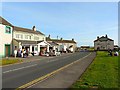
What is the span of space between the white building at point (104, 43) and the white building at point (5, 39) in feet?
352

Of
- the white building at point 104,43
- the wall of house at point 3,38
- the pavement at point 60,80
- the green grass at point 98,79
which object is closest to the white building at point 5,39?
the wall of house at point 3,38

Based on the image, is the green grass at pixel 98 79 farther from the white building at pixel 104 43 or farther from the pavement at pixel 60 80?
the white building at pixel 104 43

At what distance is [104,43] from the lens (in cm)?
15138

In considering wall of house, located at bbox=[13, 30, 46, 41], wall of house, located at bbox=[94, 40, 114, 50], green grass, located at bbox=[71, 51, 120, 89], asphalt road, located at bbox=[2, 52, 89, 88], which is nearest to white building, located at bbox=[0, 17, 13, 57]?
wall of house, located at bbox=[13, 30, 46, 41]

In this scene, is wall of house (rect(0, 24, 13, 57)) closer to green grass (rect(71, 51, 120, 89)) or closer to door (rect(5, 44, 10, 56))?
door (rect(5, 44, 10, 56))

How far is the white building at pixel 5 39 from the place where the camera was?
43594 millimetres

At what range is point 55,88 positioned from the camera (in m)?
10.6

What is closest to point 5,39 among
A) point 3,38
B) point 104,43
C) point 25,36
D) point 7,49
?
point 3,38

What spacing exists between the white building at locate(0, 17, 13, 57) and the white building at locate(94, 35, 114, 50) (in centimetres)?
10733

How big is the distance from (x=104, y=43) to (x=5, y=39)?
11265 centimetres

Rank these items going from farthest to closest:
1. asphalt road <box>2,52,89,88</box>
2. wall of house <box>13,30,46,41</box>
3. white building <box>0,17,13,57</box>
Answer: wall of house <box>13,30,46,41</box> → white building <box>0,17,13,57</box> → asphalt road <box>2,52,89,88</box>

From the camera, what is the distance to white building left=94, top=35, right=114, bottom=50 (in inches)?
5901

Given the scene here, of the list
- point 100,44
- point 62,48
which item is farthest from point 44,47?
point 100,44

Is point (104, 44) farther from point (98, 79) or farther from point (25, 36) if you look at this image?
point (98, 79)
